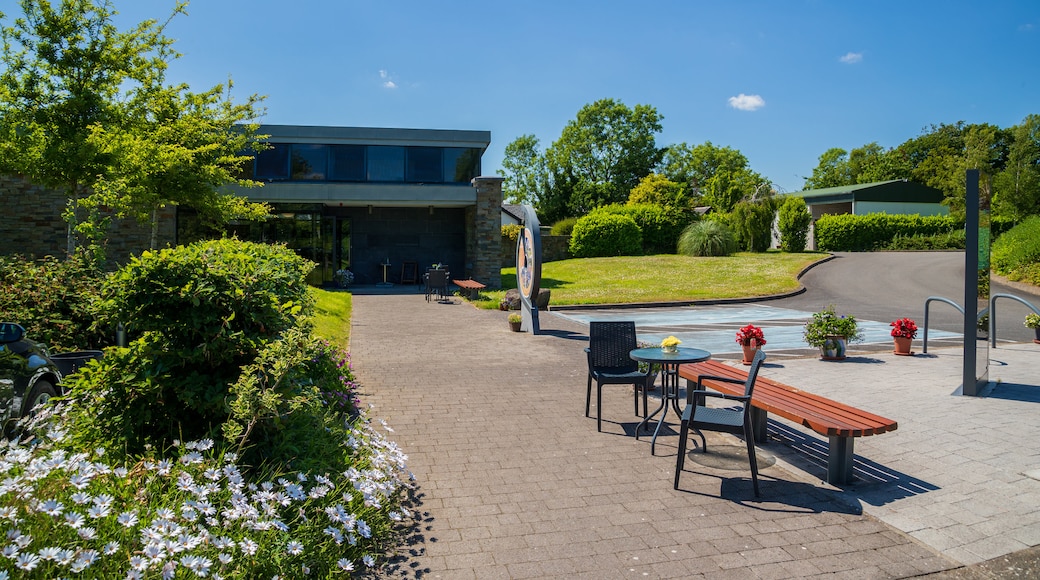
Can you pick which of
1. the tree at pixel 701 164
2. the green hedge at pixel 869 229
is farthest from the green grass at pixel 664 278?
the tree at pixel 701 164

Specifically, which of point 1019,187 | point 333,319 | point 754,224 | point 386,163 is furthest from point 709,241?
point 333,319

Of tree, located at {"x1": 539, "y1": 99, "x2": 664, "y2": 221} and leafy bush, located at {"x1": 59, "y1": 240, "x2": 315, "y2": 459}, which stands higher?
tree, located at {"x1": 539, "y1": 99, "x2": 664, "y2": 221}

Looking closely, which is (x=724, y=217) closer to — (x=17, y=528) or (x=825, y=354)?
(x=825, y=354)

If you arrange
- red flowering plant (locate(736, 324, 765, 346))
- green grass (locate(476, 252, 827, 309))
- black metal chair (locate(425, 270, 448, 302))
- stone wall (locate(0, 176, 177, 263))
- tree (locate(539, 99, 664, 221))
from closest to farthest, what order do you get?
red flowering plant (locate(736, 324, 765, 346))
black metal chair (locate(425, 270, 448, 302))
stone wall (locate(0, 176, 177, 263))
green grass (locate(476, 252, 827, 309))
tree (locate(539, 99, 664, 221))

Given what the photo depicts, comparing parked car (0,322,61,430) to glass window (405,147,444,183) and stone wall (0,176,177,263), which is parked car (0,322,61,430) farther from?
glass window (405,147,444,183)

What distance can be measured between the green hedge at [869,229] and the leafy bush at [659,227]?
11.1 meters

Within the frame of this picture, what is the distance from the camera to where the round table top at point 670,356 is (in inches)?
241

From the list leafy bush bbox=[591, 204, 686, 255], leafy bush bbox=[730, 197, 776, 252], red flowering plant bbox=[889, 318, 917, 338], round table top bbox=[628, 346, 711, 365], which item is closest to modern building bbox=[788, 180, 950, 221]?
leafy bush bbox=[730, 197, 776, 252]

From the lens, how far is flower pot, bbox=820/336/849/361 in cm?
1046

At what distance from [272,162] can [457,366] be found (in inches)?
722

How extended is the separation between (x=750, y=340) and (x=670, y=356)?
Answer: 4.14 metres

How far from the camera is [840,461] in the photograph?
5.07m

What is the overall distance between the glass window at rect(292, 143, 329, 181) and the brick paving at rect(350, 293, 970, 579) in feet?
62.8

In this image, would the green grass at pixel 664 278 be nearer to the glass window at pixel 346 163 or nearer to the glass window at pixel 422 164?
the glass window at pixel 422 164
